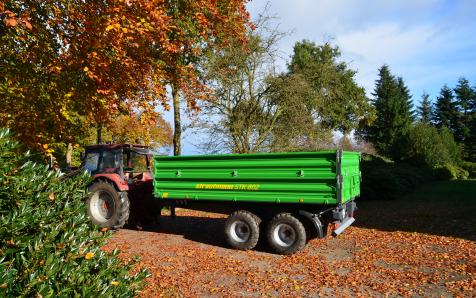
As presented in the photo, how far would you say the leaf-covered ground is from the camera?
559cm

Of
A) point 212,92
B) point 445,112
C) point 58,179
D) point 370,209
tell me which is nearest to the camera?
point 58,179

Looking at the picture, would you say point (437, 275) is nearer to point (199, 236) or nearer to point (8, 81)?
point (199, 236)

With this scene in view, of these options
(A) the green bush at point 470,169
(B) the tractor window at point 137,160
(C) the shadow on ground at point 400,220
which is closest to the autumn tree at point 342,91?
(A) the green bush at point 470,169

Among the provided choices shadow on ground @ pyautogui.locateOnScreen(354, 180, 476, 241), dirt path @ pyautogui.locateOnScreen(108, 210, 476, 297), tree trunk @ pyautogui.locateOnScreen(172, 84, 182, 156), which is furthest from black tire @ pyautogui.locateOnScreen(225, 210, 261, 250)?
tree trunk @ pyautogui.locateOnScreen(172, 84, 182, 156)

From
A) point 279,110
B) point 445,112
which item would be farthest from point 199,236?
point 445,112

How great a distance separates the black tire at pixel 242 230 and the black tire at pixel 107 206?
2781 millimetres

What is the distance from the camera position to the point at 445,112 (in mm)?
48062

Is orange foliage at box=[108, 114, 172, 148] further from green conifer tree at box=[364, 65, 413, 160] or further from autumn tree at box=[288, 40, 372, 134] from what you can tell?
green conifer tree at box=[364, 65, 413, 160]

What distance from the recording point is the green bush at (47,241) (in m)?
2.47

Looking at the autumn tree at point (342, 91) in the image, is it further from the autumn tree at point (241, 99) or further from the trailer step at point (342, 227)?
the trailer step at point (342, 227)

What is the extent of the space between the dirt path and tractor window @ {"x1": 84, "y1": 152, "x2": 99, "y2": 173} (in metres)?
1.80

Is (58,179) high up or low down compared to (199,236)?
up

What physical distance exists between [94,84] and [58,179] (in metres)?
6.03

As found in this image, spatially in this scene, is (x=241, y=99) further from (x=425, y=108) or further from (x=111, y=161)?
(x=425, y=108)
